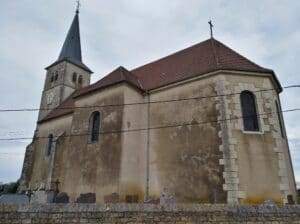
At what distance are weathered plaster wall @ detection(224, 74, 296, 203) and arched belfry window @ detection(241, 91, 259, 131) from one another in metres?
0.20

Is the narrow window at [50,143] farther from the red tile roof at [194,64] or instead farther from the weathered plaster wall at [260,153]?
the weathered plaster wall at [260,153]

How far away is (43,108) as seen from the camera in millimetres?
24359

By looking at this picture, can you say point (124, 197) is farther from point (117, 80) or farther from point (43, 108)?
point (43, 108)

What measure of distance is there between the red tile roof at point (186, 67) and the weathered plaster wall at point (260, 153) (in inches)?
41.5

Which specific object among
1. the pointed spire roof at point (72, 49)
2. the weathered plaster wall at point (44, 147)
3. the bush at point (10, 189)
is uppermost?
the pointed spire roof at point (72, 49)

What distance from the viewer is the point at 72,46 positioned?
2853cm

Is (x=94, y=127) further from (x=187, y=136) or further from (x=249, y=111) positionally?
(x=249, y=111)

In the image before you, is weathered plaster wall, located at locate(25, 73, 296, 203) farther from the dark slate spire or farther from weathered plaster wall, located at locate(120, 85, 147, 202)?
the dark slate spire

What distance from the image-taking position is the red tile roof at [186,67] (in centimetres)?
1349

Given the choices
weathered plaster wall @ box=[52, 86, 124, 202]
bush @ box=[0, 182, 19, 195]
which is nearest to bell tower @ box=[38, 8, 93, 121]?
bush @ box=[0, 182, 19, 195]

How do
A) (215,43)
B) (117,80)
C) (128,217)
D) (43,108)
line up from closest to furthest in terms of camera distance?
(128,217) → (117,80) → (215,43) → (43,108)

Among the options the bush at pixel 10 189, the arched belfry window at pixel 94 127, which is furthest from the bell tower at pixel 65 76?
the arched belfry window at pixel 94 127

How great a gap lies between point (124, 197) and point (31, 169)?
9.77 metres

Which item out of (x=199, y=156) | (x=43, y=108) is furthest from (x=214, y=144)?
(x=43, y=108)
